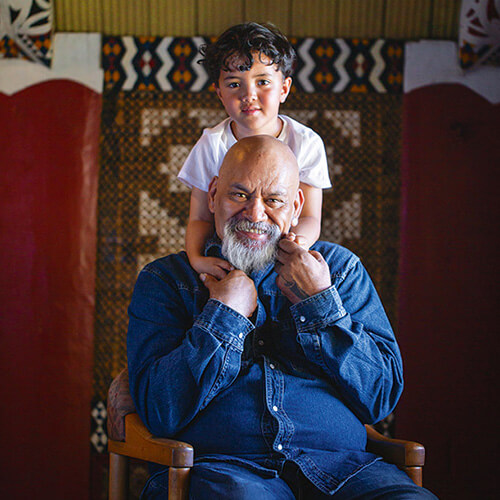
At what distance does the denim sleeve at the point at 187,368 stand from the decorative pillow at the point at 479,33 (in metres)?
2.38

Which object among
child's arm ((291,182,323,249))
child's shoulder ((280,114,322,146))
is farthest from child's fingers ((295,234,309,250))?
child's shoulder ((280,114,322,146))

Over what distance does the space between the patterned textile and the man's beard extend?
171 centimetres

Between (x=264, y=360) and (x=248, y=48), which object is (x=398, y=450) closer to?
(x=264, y=360)

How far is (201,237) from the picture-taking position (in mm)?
2064

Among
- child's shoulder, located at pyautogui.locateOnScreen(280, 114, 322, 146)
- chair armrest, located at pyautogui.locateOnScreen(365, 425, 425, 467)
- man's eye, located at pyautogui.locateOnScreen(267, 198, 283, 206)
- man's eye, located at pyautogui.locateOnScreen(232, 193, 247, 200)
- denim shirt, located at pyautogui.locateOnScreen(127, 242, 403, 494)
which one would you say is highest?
child's shoulder, located at pyautogui.locateOnScreen(280, 114, 322, 146)

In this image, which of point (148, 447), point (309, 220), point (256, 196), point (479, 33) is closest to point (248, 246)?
point (256, 196)

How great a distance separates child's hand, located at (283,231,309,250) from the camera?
184cm

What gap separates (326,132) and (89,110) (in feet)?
4.63

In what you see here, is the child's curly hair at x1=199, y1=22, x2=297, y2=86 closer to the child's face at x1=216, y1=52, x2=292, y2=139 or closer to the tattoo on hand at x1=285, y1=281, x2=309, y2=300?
the child's face at x1=216, y1=52, x2=292, y2=139

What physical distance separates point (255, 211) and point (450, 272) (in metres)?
1.88

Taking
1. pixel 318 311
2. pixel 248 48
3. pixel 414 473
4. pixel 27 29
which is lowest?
pixel 414 473

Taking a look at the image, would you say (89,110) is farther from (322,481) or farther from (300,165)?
(322,481)

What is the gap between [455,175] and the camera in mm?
3270

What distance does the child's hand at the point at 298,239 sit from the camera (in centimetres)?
184
